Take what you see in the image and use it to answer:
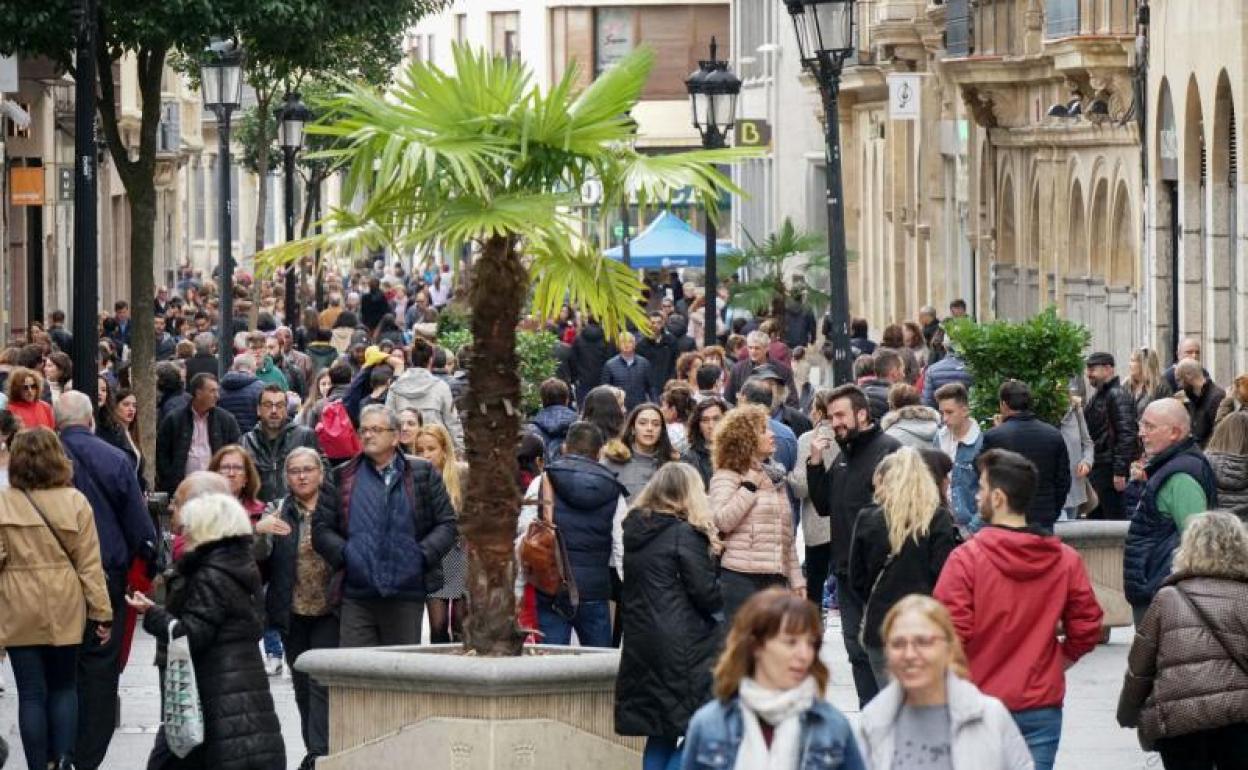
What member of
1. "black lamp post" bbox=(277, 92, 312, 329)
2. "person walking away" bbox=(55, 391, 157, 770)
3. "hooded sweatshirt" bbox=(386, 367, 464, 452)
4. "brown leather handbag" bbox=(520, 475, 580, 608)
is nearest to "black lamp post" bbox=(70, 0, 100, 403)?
"hooded sweatshirt" bbox=(386, 367, 464, 452)

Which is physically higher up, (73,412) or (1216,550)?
(73,412)

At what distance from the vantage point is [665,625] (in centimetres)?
1150

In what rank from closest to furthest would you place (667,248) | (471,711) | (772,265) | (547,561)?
(471,711) < (547,561) < (772,265) < (667,248)

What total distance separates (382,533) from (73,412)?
5.78 ft

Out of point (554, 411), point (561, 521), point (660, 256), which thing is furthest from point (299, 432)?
point (660, 256)

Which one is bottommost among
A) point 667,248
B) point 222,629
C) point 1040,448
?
point 222,629

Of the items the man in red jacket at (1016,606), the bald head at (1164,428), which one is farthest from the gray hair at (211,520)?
the bald head at (1164,428)

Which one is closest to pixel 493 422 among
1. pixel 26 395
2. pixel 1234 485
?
pixel 1234 485

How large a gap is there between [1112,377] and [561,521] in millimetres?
6987

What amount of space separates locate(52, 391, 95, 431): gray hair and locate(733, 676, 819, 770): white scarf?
23.1 feet

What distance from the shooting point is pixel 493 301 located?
1190cm

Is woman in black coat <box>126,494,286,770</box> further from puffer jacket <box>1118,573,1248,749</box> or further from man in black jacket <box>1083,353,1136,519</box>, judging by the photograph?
man in black jacket <box>1083,353,1136,519</box>

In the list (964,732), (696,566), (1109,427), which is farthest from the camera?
(1109,427)

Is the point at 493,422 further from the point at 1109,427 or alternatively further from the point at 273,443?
the point at 1109,427
